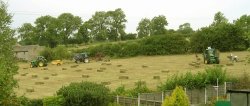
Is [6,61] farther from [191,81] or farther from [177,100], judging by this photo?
[191,81]

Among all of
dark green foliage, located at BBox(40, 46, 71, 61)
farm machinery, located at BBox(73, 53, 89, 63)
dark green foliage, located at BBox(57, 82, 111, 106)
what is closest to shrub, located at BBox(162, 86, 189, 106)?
dark green foliage, located at BBox(57, 82, 111, 106)

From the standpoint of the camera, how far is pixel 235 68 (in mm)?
43469

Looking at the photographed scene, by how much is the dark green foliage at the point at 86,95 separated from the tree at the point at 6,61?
5080 millimetres

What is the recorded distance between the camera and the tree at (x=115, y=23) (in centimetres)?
12162

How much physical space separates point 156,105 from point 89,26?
324 feet

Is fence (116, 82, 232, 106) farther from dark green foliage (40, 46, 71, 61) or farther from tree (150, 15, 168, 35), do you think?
tree (150, 15, 168, 35)

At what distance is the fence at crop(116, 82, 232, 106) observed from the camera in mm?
25344

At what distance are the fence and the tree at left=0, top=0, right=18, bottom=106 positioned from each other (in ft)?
25.6

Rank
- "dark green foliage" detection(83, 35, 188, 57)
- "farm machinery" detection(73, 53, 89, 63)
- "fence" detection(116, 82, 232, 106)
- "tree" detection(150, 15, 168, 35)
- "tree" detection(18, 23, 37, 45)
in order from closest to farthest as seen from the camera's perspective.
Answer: "fence" detection(116, 82, 232, 106) → "farm machinery" detection(73, 53, 89, 63) → "dark green foliage" detection(83, 35, 188, 57) → "tree" detection(150, 15, 168, 35) → "tree" detection(18, 23, 37, 45)

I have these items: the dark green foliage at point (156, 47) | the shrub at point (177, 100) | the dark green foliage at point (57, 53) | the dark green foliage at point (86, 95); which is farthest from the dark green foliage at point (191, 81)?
the dark green foliage at point (57, 53)

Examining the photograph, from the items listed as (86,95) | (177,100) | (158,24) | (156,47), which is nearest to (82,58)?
(156,47)

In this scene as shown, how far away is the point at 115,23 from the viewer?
123250mm

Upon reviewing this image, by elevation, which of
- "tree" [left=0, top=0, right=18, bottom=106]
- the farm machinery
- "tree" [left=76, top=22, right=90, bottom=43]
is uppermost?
"tree" [left=76, top=22, right=90, bottom=43]

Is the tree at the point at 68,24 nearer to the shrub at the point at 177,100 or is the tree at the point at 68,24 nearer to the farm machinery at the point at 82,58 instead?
the farm machinery at the point at 82,58
